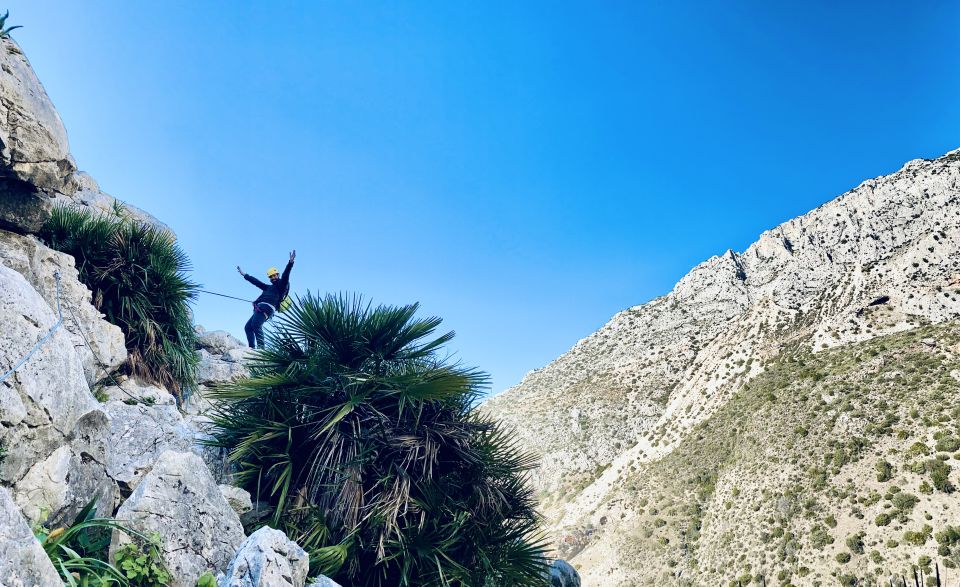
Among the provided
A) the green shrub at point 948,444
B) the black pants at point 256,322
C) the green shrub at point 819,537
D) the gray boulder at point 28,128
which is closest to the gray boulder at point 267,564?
the gray boulder at point 28,128

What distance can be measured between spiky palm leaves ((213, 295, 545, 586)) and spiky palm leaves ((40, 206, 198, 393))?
2.26 m

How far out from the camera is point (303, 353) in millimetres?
6672

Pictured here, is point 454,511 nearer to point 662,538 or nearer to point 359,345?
point 359,345

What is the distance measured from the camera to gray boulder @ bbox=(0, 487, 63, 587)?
98.0 inches

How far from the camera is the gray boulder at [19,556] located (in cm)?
249

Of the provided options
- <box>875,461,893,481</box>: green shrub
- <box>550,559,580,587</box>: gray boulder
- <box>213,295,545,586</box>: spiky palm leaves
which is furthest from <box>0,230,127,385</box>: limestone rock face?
<box>875,461,893,481</box>: green shrub

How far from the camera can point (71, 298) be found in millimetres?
6383

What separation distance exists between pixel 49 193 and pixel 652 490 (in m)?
45.7

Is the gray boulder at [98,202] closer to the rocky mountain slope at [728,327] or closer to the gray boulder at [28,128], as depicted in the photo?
the gray boulder at [28,128]

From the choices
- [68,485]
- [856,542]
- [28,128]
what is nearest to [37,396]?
[68,485]

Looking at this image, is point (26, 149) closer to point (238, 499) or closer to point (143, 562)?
point (238, 499)

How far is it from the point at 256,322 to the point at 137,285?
292 centimetres

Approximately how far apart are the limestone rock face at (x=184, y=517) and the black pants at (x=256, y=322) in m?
6.29

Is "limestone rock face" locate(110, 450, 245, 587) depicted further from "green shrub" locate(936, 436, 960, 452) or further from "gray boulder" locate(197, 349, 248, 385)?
"green shrub" locate(936, 436, 960, 452)
